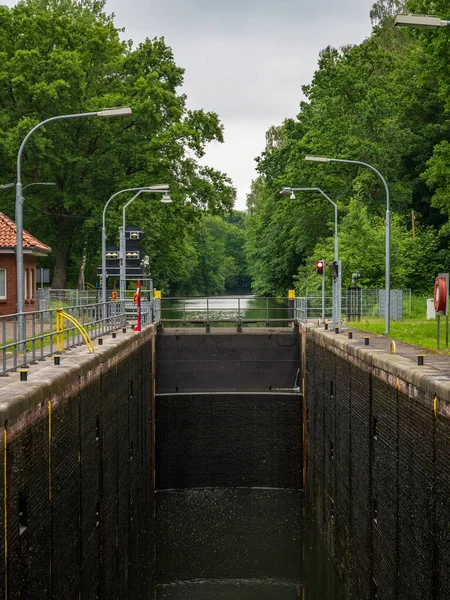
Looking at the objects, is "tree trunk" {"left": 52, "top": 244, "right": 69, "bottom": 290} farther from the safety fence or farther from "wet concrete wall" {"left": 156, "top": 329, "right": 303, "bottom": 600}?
"wet concrete wall" {"left": 156, "top": 329, "right": 303, "bottom": 600}

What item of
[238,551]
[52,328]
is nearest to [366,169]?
[238,551]

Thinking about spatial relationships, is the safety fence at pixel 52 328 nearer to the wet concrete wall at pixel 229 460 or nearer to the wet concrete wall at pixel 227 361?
the wet concrete wall at pixel 227 361

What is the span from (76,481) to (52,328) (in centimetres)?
599

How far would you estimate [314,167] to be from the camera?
172ft

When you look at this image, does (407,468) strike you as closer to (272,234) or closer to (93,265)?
(93,265)

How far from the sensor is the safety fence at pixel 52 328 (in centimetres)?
1471

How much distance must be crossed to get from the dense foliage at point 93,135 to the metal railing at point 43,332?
51.3 feet

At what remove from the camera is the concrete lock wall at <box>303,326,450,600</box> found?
1219cm

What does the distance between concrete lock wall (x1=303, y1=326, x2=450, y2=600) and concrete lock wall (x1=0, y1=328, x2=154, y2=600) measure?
4902mm

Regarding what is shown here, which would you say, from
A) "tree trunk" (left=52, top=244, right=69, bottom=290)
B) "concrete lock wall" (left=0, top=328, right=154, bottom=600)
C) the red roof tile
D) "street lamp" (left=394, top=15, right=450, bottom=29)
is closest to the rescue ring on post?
"street lamp" (left=394, top=15, right=450, bottom=29)

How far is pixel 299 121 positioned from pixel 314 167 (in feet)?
23.8

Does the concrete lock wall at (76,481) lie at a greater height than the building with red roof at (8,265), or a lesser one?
A: lesser

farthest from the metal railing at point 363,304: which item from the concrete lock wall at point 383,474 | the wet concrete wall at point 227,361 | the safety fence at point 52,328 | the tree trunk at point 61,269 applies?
the tree trunk at point 61,269

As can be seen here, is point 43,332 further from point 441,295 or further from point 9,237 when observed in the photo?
point 9,237
